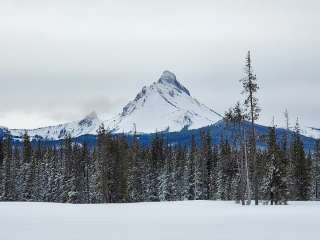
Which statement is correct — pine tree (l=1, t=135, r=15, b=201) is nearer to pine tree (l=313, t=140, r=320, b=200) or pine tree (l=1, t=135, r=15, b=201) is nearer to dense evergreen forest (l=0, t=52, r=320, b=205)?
dense evergreen forest (l=0, t=52, r=320, b=205)

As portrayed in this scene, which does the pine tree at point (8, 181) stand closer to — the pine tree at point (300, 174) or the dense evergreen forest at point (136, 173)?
the dense evergreen forest at point (136, 173)

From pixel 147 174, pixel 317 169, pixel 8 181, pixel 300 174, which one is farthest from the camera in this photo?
pixel 8 181

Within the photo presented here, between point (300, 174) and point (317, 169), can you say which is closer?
point (300, 174)

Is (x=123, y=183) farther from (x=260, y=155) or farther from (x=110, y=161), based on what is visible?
(x=260, y=155)

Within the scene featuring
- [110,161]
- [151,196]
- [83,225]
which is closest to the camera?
[83,225]

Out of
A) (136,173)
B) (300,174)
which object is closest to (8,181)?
(136,173)

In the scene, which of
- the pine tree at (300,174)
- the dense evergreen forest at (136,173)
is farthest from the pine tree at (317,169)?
the pine tree at (300,174)

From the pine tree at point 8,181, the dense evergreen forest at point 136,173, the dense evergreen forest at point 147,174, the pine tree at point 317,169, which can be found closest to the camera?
the dense evergreen forest at point 136,173

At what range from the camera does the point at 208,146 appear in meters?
95.3

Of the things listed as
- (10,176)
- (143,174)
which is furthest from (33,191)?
(143,174)

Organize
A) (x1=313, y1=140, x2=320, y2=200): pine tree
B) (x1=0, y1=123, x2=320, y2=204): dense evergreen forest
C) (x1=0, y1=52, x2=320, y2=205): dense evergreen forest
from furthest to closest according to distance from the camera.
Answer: (x1=313, y1=140, x2=320, y2=200): pine tree, (x1=0, y1=123, x2=320, y2=204): dense evergreen forest, (x1=0, y1=52, x2=320, y2=205): dense evergreen forest

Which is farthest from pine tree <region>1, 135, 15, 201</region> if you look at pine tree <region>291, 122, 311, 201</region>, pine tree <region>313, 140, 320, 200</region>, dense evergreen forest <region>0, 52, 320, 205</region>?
pine tree <region>313, 140, 320, 200</region>

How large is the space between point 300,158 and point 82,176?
125ft

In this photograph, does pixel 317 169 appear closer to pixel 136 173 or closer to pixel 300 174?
pixel 300 174
